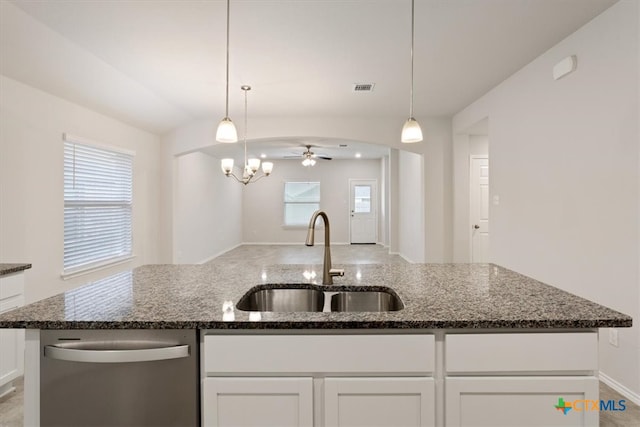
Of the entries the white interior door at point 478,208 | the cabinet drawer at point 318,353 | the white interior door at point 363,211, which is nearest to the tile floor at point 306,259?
the white interior door at point 363,211

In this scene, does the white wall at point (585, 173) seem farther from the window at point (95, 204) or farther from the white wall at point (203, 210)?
the white wall at point (203, 210)

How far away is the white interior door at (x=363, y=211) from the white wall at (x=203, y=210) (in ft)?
11.5

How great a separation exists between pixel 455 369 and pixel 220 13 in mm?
2679

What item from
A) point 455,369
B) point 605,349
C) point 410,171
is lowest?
point 605,349

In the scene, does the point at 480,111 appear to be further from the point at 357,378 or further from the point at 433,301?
the point at 357,378

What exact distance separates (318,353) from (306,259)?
7071 mm

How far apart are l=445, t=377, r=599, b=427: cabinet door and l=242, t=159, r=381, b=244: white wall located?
1006cm

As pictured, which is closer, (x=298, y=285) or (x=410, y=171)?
(x=298, y=285)


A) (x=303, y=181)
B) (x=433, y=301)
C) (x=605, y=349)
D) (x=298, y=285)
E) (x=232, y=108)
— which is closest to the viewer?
(x=433, y=301)

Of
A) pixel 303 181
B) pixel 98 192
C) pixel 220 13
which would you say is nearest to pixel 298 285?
pixel 220 13

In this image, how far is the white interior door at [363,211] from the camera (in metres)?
11.4

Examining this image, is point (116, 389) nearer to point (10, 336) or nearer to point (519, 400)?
point (519, 400)

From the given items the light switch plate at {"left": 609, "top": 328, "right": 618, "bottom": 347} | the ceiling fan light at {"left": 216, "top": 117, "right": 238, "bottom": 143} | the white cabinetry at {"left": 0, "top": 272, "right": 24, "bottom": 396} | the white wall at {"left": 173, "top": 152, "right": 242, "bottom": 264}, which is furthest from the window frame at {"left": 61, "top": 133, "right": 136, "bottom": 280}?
the light switch plate at {"left": 609, "top": 328, "right": 618, "bottom": 347}

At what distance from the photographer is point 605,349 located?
2738 mm
